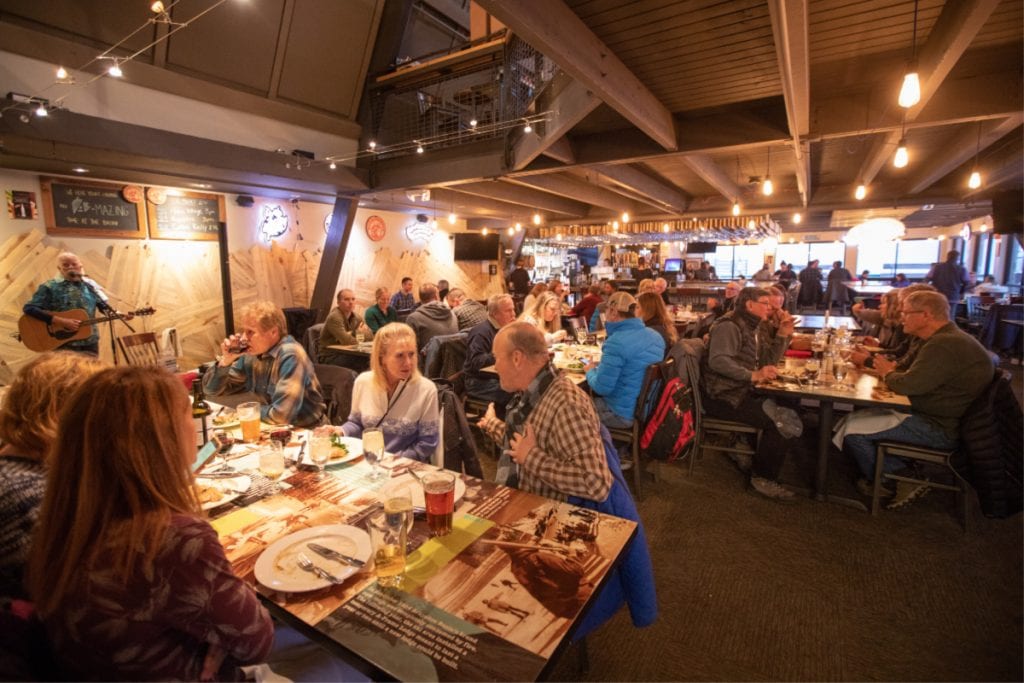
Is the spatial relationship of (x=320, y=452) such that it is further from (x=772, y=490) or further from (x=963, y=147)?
(x=963, y=147)

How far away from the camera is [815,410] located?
580 centimetres

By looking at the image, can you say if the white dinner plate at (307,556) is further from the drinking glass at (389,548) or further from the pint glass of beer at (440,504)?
the pint glass of beer at (440,504)

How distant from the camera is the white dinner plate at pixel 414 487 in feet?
5.96

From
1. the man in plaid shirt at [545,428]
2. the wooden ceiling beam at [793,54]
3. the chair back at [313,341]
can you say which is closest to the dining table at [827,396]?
the wooden ceiling beam at [793,54]

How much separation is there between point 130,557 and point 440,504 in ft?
2.69

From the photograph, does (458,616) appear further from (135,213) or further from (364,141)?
(364,141)

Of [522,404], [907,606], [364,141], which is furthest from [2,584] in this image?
[364,141]

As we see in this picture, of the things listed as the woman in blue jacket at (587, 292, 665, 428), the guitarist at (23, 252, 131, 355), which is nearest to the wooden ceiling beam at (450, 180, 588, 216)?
the woman in blue jacket at (587, 292, 665, 428)

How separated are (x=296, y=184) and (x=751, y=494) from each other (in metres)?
7.33

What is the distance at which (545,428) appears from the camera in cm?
197

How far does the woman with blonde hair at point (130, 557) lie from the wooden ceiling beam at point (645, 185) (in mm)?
5899

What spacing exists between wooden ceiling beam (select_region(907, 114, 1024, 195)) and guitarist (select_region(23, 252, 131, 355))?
905 cm

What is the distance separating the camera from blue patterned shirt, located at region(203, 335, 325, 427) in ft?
9.70

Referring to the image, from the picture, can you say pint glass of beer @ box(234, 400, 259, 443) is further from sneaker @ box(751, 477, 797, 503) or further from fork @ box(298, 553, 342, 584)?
sneaker @ box(751, 477, 797, 503)
